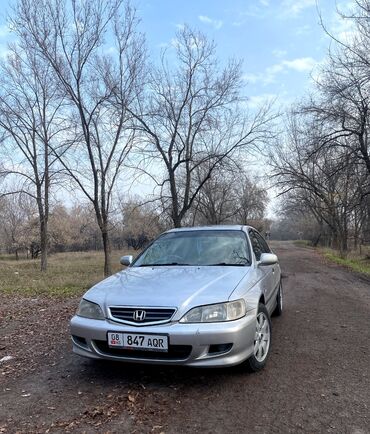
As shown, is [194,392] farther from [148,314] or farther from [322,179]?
[322,179]

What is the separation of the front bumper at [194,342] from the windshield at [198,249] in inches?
51.2

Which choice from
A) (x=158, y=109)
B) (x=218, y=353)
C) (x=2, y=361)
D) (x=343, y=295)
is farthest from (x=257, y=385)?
(x=158, y=109)

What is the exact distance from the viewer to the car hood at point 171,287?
378cm

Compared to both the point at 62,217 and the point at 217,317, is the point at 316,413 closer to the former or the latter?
the point at 217,317

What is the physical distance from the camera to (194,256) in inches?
203

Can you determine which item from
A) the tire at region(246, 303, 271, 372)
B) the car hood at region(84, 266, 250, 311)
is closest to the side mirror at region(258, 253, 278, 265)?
the car hood at region(84, 266, 250, 311)

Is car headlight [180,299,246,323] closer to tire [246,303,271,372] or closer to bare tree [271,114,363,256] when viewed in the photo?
tire [246,303,271,372]

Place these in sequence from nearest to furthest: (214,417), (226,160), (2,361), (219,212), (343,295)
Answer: (214,417)
(2,361)
(343,295)
(226,160)
(219,212)

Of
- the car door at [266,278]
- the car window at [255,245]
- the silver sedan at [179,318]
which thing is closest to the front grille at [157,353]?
the silver sedan at [179,318]

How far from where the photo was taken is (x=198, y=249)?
5.28m

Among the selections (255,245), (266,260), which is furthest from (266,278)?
(255,245)

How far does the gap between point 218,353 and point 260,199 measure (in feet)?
126

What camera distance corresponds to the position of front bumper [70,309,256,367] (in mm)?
3570

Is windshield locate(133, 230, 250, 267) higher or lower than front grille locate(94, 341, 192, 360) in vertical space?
higher
